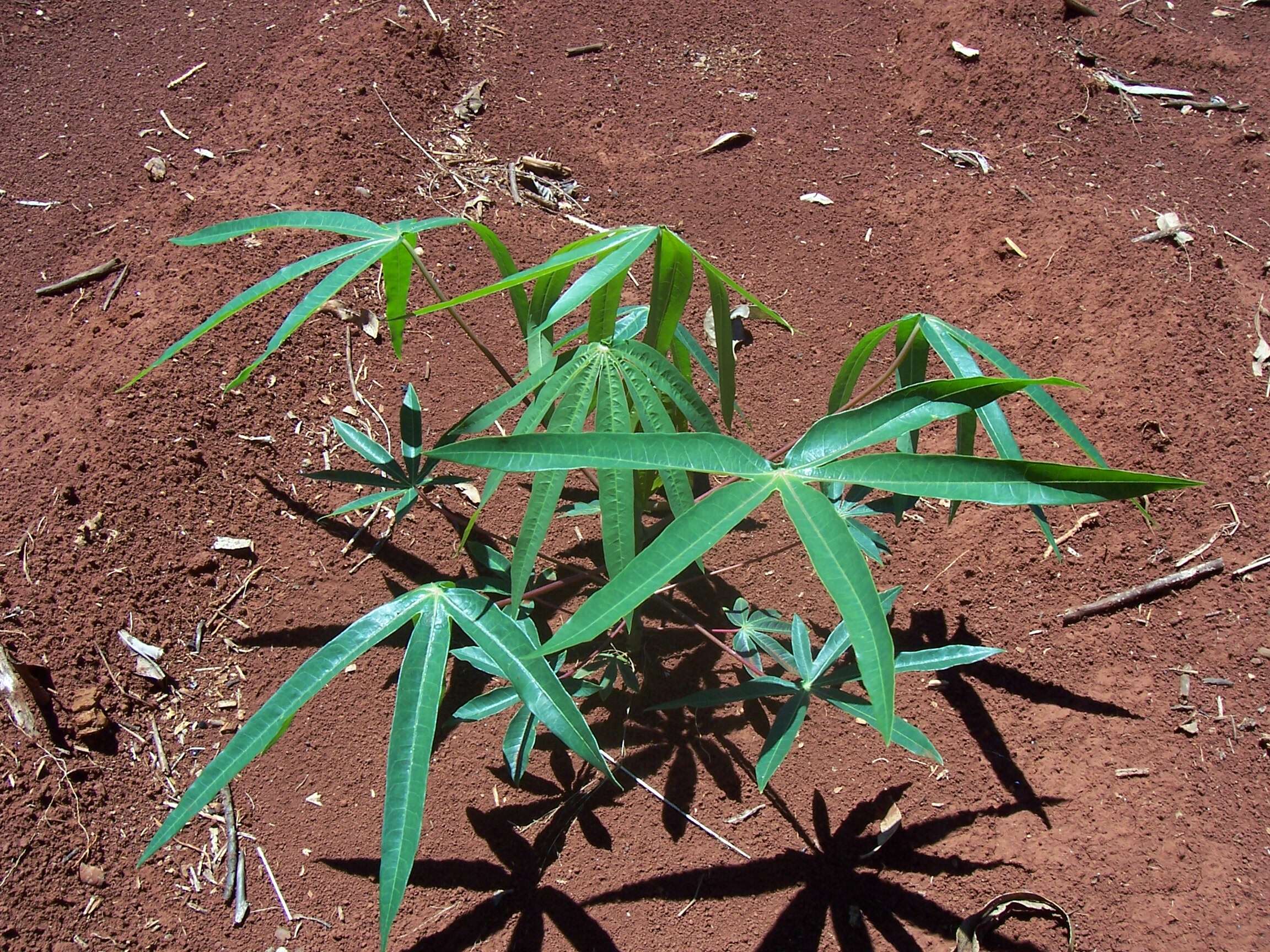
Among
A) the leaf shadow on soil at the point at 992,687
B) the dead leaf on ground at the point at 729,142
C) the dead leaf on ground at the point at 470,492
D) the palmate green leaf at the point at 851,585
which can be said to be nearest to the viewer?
the palmate green leaf at the point at 851,585

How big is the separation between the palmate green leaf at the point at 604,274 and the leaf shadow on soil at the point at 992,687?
1126mm

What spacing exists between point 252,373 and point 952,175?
2.38 m

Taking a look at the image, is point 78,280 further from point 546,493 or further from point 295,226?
point 546,493

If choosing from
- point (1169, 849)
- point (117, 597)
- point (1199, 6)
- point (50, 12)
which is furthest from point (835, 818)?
point (50, 12)

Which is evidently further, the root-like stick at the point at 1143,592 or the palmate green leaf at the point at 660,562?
the root-like stick at the point at 1143,592

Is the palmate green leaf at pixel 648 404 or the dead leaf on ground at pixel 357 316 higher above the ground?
the palmate green leaf at pixel 648 404

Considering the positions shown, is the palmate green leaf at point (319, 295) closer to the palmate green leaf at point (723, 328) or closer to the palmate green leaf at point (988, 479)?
the palmate green leaf at point (723, 328)

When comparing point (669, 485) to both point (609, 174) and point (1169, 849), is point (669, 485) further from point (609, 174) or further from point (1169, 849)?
point (609, 174)

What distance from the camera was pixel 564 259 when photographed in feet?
4.13

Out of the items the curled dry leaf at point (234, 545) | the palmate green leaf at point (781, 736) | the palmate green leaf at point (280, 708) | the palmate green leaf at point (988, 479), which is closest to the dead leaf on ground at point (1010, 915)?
the palmate green leaf at point (781, 736)

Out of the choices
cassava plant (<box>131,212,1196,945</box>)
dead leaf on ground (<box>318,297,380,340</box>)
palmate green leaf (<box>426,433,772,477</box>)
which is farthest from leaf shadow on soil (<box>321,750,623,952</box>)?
dead leaf on ground (<box>318,297,380,340</box>)

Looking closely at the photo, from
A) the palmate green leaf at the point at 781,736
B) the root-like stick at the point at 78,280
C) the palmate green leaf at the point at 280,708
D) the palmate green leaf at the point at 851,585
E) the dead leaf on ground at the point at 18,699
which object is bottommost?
the palmate green leaf at the point at 781,736

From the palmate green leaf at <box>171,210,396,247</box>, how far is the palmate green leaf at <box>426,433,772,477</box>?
63 cm

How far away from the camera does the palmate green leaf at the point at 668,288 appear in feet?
4.48
